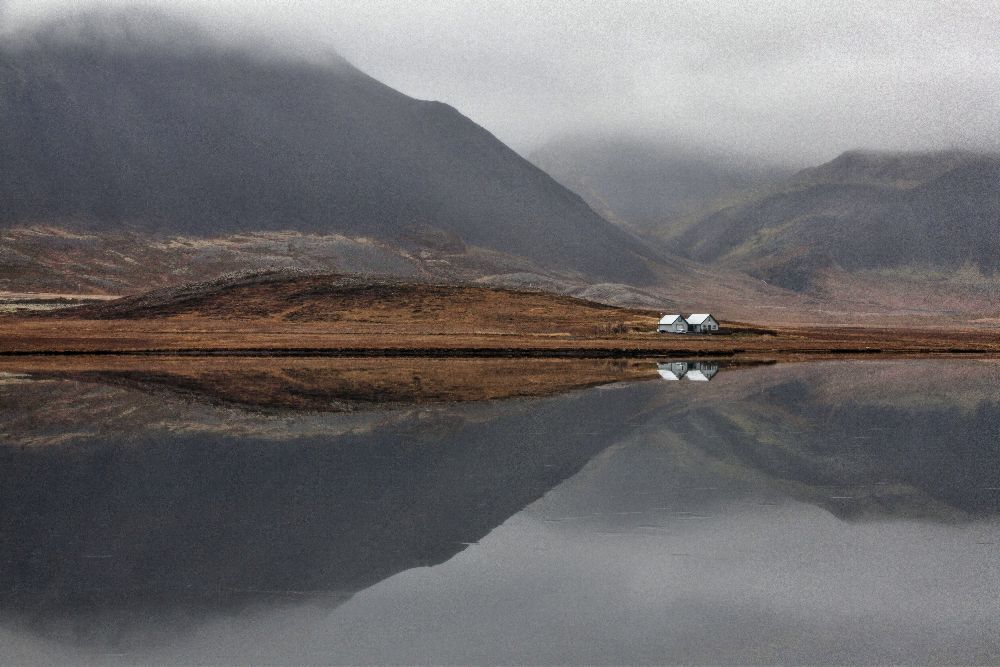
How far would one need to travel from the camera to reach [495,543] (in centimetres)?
1478

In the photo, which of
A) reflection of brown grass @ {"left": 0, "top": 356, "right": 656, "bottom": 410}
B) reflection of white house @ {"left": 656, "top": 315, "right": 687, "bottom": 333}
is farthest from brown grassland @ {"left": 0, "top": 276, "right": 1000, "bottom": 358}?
reflection of brown grass @ {"left": 0, "top": 356, "right": 656, "bottom": 410}

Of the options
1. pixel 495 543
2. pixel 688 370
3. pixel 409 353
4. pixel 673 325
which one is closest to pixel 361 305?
pixel 673 325

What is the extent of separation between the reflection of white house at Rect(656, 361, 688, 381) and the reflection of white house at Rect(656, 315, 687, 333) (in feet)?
161

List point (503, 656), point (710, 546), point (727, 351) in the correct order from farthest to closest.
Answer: point (727, 351) → point (710, 546) → point (503, 656)

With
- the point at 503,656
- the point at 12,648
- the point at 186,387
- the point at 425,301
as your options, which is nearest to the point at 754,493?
the point at 503,656

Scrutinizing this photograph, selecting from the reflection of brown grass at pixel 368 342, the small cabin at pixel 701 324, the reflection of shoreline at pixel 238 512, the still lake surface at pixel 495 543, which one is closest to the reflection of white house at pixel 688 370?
the reflection of brown grass at pixel 368 342

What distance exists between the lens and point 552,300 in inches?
6156

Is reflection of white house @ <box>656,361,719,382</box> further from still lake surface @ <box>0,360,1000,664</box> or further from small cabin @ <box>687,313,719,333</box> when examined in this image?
small cabin @ <box>687,313,719,333</box>

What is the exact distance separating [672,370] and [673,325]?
6055cm

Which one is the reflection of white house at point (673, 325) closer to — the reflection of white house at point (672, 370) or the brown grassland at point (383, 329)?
the brown grassland at point (383, 329)

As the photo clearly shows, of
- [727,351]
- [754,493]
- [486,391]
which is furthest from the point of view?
[727,351]

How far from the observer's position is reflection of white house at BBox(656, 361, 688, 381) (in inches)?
2076

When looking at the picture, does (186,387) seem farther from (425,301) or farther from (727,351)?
(425,301)

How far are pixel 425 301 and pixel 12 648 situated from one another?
453ft
